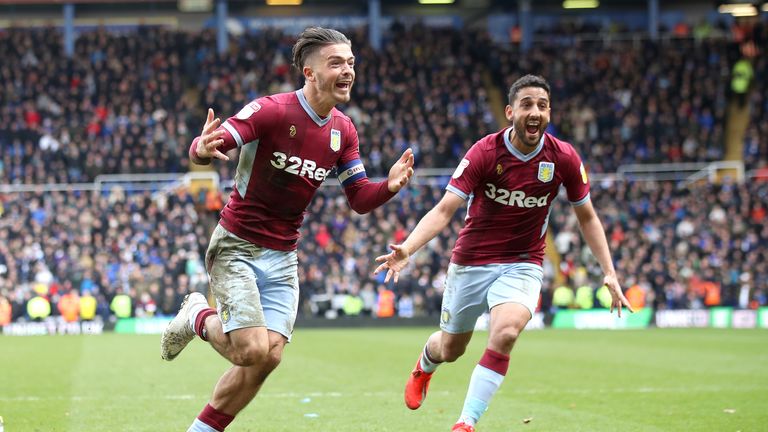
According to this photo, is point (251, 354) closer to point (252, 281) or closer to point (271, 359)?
point (271, 359)

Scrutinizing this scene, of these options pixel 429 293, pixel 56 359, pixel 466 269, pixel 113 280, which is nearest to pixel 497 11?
pixel 429 293

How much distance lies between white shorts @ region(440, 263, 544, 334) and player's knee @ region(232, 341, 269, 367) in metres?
2.15

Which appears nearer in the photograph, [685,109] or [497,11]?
[685,109]

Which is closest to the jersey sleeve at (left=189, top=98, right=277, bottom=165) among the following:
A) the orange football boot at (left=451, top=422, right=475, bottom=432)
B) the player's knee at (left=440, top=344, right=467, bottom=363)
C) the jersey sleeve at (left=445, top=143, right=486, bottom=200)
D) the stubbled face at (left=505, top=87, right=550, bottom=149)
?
the jersey sleeve at (left=445, top=143, right=486, bottom=200)

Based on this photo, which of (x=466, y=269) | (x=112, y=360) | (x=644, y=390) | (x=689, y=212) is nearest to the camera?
(x=466, y=269)

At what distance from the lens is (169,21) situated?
4350 cm

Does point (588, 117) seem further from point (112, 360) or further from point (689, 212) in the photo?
point (112, 360)

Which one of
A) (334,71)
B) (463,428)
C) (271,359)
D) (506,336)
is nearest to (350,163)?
(334,71)

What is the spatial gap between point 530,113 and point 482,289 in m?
1.44

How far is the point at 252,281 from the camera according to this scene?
286 inches

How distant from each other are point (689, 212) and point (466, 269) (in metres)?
24.7

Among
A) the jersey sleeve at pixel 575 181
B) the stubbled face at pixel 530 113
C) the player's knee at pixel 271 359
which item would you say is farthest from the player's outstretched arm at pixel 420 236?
the jersey sleeve at pixel 575 181

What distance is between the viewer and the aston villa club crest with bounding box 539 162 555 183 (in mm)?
8719

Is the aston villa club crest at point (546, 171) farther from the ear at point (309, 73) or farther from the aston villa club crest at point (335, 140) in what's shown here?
the ear at point (309, 73)
